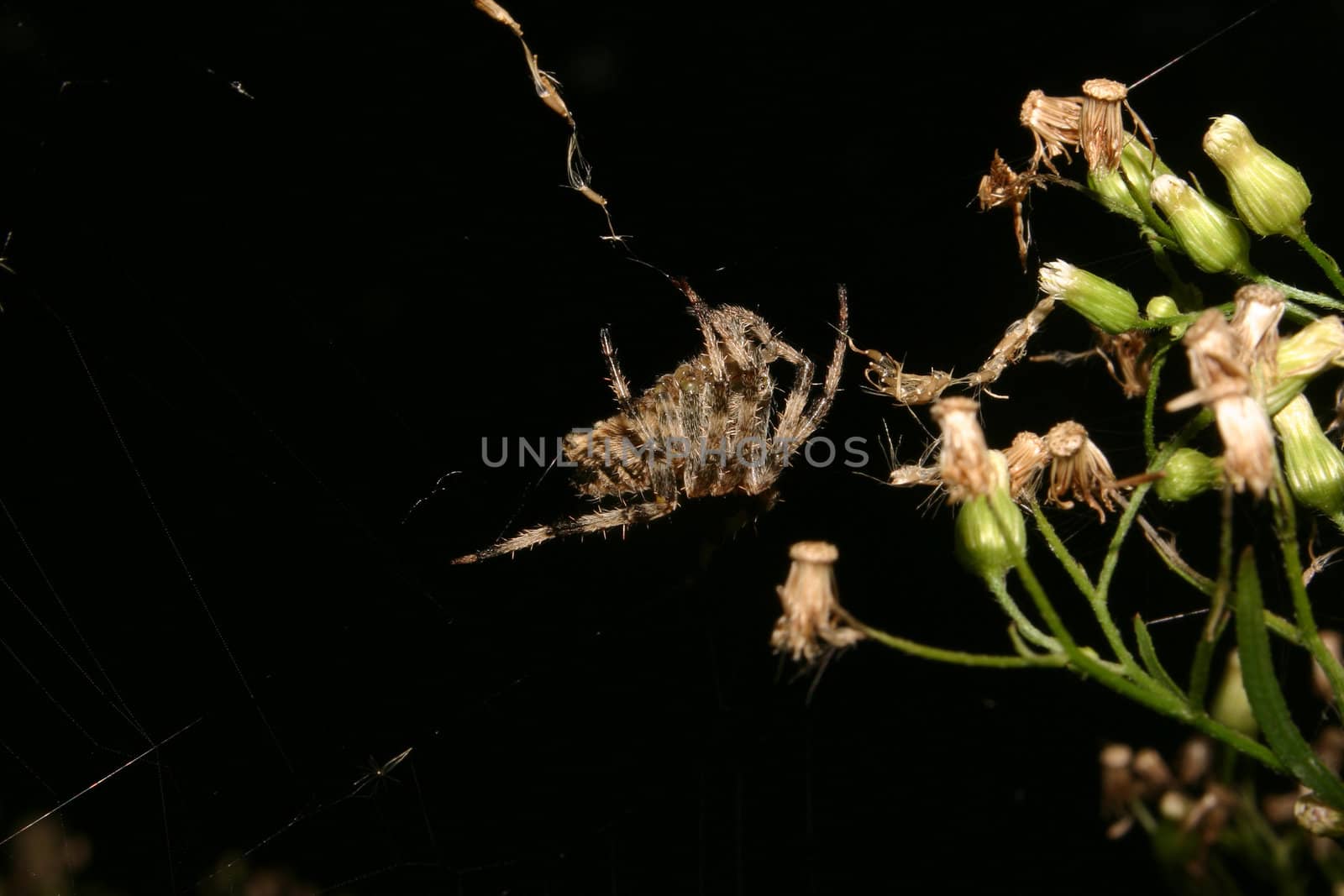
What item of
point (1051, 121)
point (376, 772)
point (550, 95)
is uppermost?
point (550, 95)

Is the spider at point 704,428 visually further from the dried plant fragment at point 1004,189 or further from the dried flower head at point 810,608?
the dried flower head at point 810,608

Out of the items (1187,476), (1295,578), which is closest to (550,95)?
(1187,476)

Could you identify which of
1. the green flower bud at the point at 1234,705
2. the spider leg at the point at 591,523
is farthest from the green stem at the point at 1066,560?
the spider leg at the point at 591,523

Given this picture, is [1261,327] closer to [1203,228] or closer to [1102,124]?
[1203,228]

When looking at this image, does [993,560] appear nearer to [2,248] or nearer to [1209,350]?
[1209,350]

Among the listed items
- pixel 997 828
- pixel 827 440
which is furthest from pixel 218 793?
pixel 997 828
